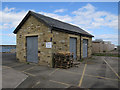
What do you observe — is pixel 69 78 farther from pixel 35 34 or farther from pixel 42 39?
pixel 35 34

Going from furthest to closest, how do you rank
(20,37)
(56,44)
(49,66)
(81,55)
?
(81,55) → (20,37) → (56,44) → (49,66)

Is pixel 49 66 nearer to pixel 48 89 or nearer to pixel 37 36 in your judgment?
pixel 37 36

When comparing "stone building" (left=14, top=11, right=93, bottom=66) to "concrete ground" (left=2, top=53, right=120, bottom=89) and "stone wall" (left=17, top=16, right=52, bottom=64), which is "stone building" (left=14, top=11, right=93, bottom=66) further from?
"concrete ground" (left=2, top=53, right=120, bottom=89)

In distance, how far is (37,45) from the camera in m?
9.70

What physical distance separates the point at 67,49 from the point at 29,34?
4864 mm

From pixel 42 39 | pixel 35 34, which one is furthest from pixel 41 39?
pixel 35 34

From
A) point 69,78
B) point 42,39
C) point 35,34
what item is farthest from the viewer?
point 35,34

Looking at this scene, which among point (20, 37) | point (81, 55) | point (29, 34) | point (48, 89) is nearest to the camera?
point (48, 89)

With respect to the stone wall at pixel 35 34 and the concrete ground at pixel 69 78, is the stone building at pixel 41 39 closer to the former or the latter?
the stone wall at pixel 35 34

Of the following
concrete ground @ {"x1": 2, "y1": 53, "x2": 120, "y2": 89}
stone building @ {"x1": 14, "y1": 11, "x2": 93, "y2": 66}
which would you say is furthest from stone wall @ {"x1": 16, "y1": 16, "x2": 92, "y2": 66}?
concrete ground @ {"x1": 2, "y1": 53, "x2": 120, "y2": 89}

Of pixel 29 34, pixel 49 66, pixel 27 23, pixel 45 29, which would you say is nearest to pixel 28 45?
pixel 29 34

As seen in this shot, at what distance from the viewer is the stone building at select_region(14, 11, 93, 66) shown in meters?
8.59

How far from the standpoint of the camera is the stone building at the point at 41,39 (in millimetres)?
8594

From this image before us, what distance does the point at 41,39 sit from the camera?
9078mm
